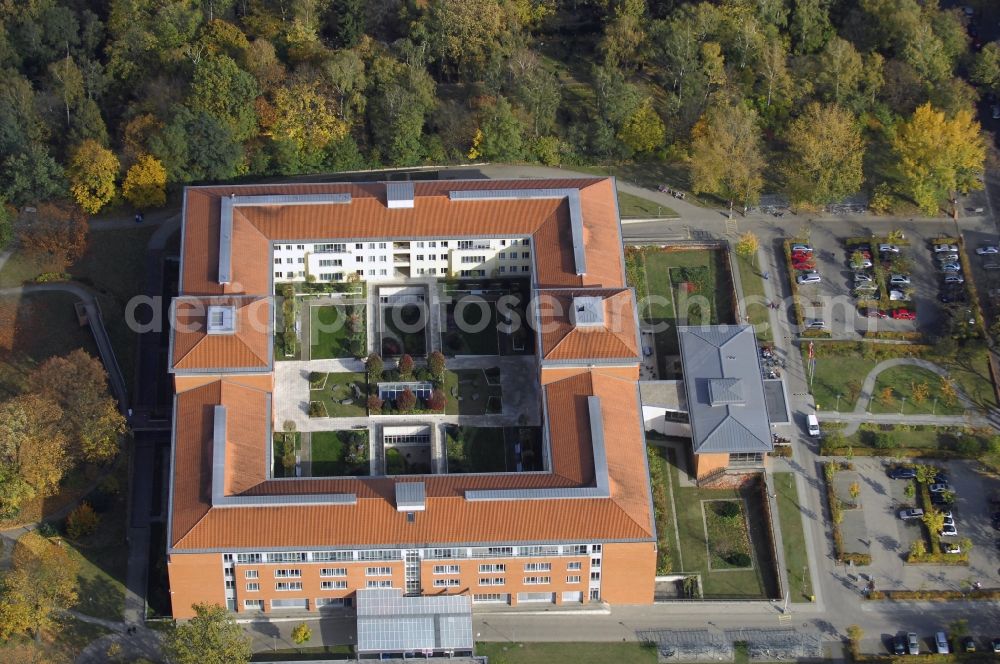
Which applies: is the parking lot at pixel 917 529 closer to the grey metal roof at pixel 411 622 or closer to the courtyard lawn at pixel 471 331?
the courtyard lawn at pixel 471 331

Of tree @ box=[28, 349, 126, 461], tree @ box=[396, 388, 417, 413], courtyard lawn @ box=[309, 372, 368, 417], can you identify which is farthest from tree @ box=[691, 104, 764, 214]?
tree @ box=[28, 349, 126, 461]

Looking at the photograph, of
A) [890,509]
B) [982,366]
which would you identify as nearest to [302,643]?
[890,509]

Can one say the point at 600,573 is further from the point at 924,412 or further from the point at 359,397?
the point at 924,412

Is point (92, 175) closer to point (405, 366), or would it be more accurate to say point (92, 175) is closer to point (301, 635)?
point (405, 366)

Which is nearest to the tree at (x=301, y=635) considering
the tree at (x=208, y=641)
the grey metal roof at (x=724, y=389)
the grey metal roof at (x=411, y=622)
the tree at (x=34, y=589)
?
the grey metal roof at (x=411, y=622)

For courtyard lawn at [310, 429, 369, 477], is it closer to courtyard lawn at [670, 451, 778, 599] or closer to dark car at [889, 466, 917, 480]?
courtyard lawn at [670, 451, 778, 599]

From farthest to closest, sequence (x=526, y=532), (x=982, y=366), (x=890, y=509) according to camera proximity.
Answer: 1. (x=982, y=366)
2. (x=890, y=509)
3. (x=526, y=532)
